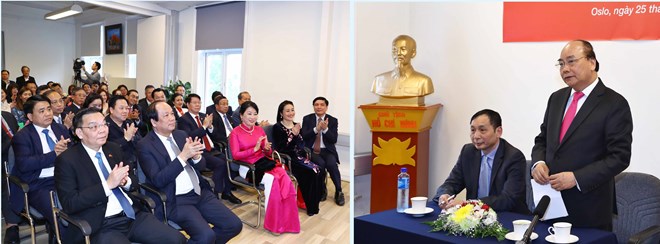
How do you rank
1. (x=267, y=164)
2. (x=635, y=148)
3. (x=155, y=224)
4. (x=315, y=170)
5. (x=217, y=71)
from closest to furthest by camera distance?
(x=155, y=224) → (x=635, y=148) → (x=267, y=164) → (x=315, y=170) → (x=217, y=71)

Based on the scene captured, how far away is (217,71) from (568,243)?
6.86 meters

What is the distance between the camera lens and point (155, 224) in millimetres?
2432

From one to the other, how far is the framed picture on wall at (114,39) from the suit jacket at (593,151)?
9349mm

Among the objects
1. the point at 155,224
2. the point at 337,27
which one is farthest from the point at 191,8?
the point at 155,224

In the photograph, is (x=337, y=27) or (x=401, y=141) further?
(x=337, y=27)

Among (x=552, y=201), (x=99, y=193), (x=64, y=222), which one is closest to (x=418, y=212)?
(x=552, y=201)

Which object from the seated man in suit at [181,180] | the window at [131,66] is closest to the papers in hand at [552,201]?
the seated man in suit at [181,180]

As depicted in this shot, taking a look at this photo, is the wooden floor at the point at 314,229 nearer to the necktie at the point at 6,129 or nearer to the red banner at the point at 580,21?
the necktie at the point at 6,129

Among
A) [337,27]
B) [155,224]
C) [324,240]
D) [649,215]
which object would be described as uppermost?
[337,27]

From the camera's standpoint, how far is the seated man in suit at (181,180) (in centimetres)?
265

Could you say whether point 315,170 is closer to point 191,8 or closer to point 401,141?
point 401,141

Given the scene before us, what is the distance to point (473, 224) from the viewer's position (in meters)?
1.76

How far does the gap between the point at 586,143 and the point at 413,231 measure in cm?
83

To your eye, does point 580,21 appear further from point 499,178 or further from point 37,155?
point 37,155
